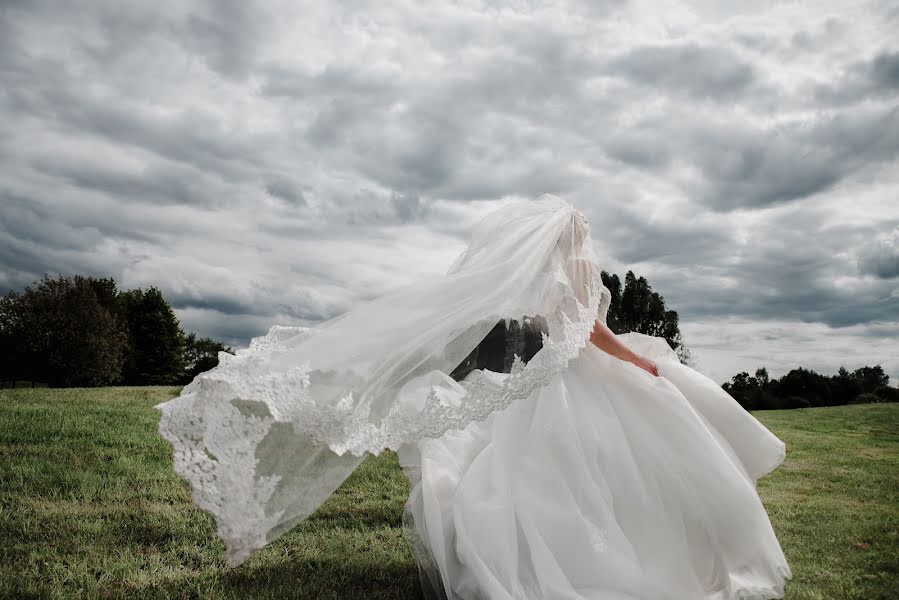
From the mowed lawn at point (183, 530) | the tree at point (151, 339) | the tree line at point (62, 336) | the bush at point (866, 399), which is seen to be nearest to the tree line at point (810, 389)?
the bush at point (866, 399)

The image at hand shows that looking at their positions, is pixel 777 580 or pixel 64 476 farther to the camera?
pixel 64 476

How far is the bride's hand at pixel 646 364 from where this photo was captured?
178 inches

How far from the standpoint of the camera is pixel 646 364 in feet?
15.0

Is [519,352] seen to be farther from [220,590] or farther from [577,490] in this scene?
[220,590]

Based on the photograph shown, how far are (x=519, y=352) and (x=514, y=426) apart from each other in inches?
20.7

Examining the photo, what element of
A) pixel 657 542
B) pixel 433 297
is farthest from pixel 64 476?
pixel 657 542

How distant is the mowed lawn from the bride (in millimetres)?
878

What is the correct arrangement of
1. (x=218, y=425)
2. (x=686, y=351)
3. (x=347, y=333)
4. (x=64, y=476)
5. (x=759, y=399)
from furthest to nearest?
(x=759, y=399) < (x=686, y=351) < (x=64, y=476) < (x=347, y=333) < (x=218, y=425)

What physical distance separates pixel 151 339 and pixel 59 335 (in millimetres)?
10736

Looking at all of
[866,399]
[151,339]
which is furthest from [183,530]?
[151,339]

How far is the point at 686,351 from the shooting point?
25.8 metres

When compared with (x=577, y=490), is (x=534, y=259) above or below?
above

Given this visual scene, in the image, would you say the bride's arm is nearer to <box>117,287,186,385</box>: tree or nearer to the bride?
the bride

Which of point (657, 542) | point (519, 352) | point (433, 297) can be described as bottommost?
point (657, 542)
